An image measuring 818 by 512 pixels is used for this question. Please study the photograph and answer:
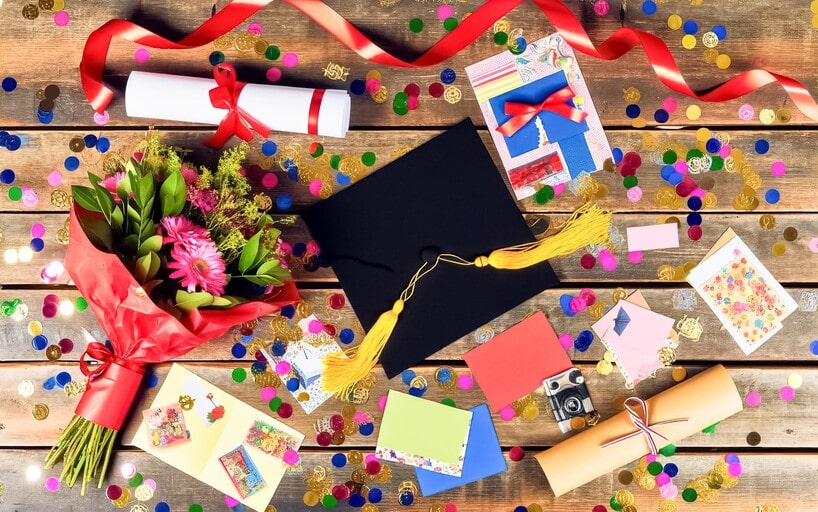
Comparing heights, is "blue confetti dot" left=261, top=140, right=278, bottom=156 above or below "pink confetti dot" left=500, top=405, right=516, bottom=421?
above

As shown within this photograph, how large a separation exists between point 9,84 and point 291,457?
3.64 ft

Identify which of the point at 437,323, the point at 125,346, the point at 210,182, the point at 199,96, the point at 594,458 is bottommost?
the point at 594,458

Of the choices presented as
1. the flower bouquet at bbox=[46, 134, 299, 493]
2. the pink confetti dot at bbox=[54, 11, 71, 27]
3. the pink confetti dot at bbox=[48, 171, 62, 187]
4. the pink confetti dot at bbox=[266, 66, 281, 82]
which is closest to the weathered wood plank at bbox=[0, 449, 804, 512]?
the flower bouquet at bbox=[46, 134, 299, 493]

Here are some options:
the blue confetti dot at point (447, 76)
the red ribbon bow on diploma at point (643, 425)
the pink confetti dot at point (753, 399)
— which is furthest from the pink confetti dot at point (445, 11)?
the pink confetti dot at point (753, 399)

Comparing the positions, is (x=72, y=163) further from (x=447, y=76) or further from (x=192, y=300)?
(x=447, y=76)

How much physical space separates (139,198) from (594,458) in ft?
3.66

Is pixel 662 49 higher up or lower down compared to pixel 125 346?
higher up

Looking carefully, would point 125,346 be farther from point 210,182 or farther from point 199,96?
point 199,96

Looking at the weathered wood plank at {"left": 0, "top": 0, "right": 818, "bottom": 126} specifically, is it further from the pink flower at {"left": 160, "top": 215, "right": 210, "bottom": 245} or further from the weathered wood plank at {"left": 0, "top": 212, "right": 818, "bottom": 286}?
the pink flower at {"left": 160, "top": 215, "right": 210, "bottom": 245}

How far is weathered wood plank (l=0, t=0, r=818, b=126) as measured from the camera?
1.47m

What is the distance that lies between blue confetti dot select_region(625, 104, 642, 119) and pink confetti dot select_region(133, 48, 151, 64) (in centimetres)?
113

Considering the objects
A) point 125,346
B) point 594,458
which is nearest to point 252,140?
point 125,346

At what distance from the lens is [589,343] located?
1.46 metres

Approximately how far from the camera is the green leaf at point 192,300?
1260 mm
